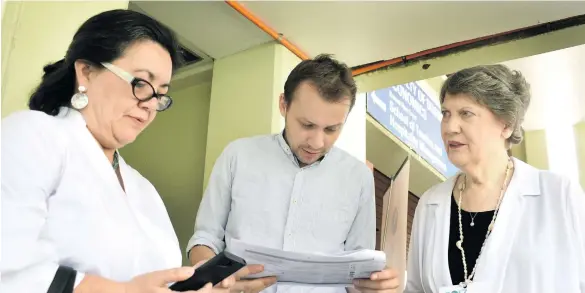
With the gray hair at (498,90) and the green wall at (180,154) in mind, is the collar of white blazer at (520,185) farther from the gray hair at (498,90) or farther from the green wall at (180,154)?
the green wall at (180,154)

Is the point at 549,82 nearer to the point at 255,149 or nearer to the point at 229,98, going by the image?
the point at 229,98

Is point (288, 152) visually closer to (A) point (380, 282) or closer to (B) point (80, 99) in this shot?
(A) point (380, 282)

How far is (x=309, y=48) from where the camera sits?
273 centimetres

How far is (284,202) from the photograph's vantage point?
1860 mm

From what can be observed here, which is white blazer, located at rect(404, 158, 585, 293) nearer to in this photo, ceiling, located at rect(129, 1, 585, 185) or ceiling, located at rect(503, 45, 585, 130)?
ceiling, located at rect(129, 1, 585, 185)

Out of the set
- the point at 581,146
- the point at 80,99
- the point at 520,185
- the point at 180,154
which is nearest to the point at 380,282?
the point at 520,185

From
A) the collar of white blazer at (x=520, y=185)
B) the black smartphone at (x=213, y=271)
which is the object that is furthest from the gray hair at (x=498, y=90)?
the black smartphone at (x=213, y=271)

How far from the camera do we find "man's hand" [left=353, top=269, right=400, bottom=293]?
1.41 m

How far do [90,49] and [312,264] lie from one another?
0.70m

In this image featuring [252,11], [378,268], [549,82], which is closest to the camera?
[378,268]

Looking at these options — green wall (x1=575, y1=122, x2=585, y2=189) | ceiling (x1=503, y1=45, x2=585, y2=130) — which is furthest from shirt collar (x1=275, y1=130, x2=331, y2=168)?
green wall (x1=575, y1=122, x2=585, y2=189)

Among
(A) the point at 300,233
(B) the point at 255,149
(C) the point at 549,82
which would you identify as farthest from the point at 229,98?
(C) the point at 549,82

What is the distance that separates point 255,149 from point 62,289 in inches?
42.9

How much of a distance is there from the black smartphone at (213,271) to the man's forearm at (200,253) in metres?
0.55
